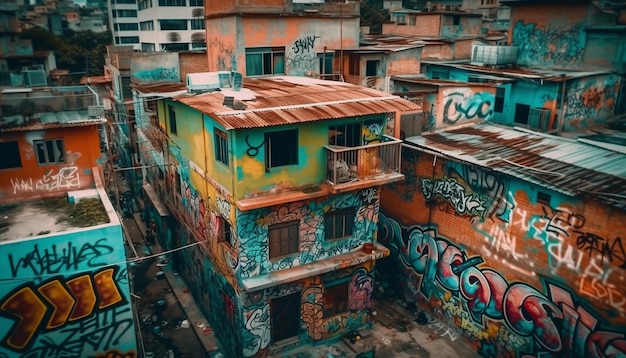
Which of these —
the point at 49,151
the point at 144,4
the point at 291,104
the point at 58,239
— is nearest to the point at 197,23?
the point at 144,4

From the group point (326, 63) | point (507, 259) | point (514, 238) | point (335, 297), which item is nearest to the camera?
point (514, 238)

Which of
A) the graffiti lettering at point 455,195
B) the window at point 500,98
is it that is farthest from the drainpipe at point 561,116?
the graffiti lettering at point 455,195

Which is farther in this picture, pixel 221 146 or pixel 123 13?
pixel 123 13

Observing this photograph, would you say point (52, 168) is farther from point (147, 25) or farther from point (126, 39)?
point (126, 39)

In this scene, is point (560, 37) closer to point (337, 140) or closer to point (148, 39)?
point (337, 140)

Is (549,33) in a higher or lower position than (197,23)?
lower

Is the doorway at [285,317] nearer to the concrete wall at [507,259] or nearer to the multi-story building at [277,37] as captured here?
the concrete wall at [507,259]

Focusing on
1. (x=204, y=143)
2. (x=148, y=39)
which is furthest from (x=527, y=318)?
(x=148, y=39)

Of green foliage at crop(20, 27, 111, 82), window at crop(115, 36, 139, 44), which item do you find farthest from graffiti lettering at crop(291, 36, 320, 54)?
window at crop(115, 36, 139, 44)
